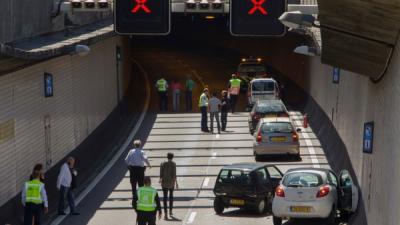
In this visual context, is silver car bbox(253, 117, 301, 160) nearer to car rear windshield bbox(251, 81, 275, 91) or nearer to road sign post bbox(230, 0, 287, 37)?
road sign post bbox(230, 0, 287, 37)

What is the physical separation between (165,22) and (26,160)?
4.92 metres

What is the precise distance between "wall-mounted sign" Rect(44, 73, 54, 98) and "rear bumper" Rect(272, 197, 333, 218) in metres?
7.26

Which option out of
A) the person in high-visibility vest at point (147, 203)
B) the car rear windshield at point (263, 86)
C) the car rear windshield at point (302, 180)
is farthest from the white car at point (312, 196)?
the car rear windshield at point (263, 86)

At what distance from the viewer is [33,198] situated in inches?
829

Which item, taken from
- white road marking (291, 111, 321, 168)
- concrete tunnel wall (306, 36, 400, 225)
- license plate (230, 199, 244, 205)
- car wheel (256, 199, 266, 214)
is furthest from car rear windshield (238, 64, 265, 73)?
license plate (230, 199, 244, 205)

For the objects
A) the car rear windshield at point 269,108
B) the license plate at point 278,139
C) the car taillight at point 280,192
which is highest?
the car taillight at point 280,192

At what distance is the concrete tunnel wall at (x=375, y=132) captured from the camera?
1563 centimetres

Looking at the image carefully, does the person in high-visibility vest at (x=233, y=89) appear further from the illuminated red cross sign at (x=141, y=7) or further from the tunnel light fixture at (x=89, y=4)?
the illuminated red cross sign at (x=141, y=7)

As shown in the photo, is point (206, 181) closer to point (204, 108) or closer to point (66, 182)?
point (66, 182)

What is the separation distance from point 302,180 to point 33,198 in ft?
20.5

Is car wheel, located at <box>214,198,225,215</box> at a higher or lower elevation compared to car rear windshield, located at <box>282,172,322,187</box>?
lower

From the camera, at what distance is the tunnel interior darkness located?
52.6 m

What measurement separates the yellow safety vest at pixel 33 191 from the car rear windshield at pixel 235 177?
5648 millimetres

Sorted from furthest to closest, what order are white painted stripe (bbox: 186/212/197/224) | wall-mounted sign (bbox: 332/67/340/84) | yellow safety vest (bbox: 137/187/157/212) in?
wall-mounted sign (bbox: 332/67/340/84), white painted stripe (bbox: 186/212/197/224), yellow safety vest (bbox: 137/187/157/212)
